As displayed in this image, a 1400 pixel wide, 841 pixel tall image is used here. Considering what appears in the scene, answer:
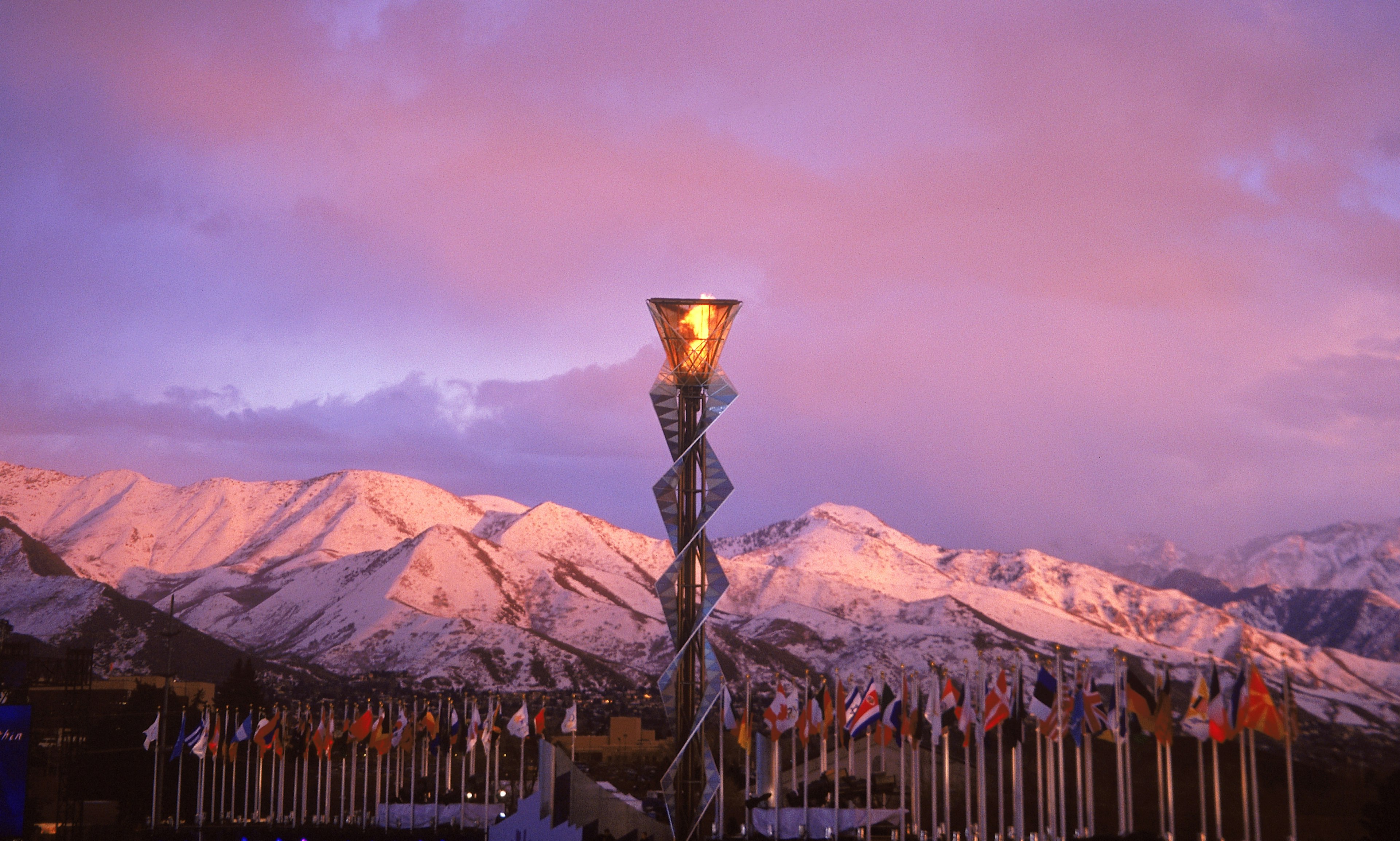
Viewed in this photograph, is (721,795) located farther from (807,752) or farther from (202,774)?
(202,774)

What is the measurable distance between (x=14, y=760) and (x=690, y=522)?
26.9 metres

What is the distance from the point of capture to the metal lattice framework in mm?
36469

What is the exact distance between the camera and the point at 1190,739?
74500 millimetres

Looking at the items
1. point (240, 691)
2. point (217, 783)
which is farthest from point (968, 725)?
point (240, 691)

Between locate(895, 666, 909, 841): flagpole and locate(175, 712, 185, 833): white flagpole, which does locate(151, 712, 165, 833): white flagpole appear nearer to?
locate(175, 712, 185, 833): white flagpole

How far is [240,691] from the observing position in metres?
99.6

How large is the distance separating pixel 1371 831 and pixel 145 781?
64.0 meters

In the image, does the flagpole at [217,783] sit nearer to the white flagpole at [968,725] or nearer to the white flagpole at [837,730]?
the white flagpole at [837,730]

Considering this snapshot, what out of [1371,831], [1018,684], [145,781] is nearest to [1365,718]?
[1371,831]

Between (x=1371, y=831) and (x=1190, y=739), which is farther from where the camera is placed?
(x=1190, y=739)

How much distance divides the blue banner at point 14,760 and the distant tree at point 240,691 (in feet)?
158

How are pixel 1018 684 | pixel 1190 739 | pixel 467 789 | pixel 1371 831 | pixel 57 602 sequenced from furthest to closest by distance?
pixel 57 602, pixel 467 789, pixel 1190 739, pixel 1371 831, pixel 1018 684

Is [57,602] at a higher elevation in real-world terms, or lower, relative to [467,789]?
higher

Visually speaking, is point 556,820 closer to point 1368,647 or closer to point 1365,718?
point 1365,718
